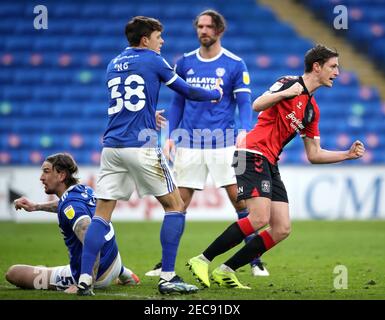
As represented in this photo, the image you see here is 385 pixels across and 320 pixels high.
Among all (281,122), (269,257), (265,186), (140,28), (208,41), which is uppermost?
(208,41)

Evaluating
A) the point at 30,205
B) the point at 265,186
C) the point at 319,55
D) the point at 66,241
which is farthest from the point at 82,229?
the point at 319,55

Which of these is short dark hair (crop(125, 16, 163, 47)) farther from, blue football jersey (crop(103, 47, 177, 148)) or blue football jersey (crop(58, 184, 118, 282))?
blue football jersey (crop(58, 184, 118, 282))

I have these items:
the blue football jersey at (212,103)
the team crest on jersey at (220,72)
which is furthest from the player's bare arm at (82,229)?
the team crest on jersey at (220,72)

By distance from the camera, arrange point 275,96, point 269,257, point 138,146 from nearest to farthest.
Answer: point 138,146, point 275,96, point 269,257

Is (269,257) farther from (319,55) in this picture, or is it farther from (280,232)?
(319,55)

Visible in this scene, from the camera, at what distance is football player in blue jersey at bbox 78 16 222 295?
627 cm

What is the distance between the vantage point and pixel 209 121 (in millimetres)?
8273

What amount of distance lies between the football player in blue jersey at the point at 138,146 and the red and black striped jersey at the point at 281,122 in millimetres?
774

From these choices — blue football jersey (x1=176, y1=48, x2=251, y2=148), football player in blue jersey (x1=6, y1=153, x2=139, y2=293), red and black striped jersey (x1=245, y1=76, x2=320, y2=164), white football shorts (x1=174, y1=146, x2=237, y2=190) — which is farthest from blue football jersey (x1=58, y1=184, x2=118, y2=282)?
blue football jersey (x1=176, y1=48, x2=251, y2=148)

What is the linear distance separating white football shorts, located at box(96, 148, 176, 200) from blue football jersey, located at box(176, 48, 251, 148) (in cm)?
197

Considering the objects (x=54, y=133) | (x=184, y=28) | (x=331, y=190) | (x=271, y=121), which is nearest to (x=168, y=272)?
(x=271, y=121)

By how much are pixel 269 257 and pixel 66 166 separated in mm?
3740

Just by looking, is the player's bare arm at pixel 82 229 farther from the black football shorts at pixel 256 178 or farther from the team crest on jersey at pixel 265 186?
the team crest on jersey at pixel 265 186

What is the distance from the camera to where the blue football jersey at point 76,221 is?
6445 mm
